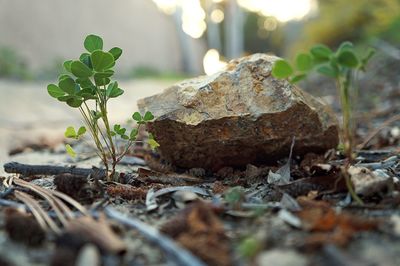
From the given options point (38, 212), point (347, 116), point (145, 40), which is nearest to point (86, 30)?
point (145, 40)

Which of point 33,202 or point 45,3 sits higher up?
point 45,3

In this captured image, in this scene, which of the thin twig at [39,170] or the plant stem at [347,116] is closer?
the plant stem at [347,116]

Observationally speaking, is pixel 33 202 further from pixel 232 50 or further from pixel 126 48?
pixel 232 50

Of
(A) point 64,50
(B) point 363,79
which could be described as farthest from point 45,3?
(B) point 363,79

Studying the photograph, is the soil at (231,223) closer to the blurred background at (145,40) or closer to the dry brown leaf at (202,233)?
the dry brown leaf at (202,233)

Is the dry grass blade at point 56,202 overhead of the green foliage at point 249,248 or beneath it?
overhead

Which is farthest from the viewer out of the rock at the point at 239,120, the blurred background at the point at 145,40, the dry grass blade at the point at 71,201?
the blurred background at the point at 145,40

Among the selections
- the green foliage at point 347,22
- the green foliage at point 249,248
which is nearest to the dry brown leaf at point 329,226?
the green foliage at point 249,248

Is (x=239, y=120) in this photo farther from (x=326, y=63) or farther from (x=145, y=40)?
(x=145, y=40)
